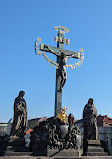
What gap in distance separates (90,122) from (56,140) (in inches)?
95.2

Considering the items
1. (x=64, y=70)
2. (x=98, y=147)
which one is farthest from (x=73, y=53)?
(x=98, y=147)

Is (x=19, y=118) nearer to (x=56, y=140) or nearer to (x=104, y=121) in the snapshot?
(x=56, y=140)

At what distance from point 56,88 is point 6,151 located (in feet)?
17.6

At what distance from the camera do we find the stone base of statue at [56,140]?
9.62 m

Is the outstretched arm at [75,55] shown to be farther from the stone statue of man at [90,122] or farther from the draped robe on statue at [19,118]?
the draped robe on statue at [19,118]

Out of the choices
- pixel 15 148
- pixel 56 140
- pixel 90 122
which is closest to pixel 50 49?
pixel 90 122

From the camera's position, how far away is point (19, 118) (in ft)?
34.7

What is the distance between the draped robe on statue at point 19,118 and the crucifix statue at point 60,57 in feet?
7.99

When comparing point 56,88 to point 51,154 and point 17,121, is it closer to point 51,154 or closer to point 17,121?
point 17,121

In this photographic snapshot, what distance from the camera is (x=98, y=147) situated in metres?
10.5

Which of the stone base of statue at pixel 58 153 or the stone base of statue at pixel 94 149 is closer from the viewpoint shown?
the stone base of statue at pixel 58 153

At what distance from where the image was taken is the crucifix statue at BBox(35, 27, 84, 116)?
13074mm

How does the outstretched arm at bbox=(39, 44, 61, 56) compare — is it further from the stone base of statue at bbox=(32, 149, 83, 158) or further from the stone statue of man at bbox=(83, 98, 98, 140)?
the stone base of statue at bbox=(32, 149, 83, 158)

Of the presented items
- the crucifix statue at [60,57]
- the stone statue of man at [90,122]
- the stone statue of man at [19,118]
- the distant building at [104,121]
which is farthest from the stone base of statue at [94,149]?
the distant building at [104,121]
